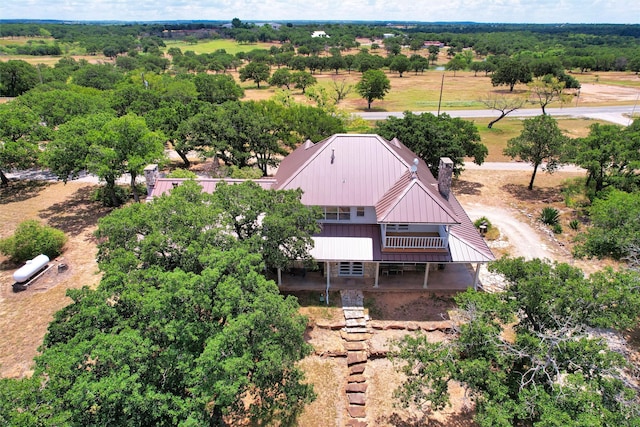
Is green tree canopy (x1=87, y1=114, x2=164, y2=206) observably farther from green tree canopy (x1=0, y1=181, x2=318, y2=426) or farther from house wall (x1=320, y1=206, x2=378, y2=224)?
house wall (x1=320, y1=206, x2=378, y2=224)

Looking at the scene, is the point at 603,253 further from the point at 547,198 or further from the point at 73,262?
the point at 73,262

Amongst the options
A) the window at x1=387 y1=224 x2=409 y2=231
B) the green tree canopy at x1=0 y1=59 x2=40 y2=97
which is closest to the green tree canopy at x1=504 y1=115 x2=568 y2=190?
the window at x1=387 y1=224 x2=409 y2=231

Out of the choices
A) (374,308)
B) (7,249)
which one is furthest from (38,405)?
(7,249)

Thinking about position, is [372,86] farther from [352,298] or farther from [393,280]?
[352,298]

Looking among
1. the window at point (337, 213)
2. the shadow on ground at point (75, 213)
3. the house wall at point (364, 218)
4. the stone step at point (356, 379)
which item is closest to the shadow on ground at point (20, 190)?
the shadow on ground at point (75, 213)

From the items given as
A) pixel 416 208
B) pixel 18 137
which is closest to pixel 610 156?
pixel 416 208

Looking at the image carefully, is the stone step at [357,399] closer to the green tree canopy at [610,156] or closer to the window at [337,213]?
the window at [337,213]
